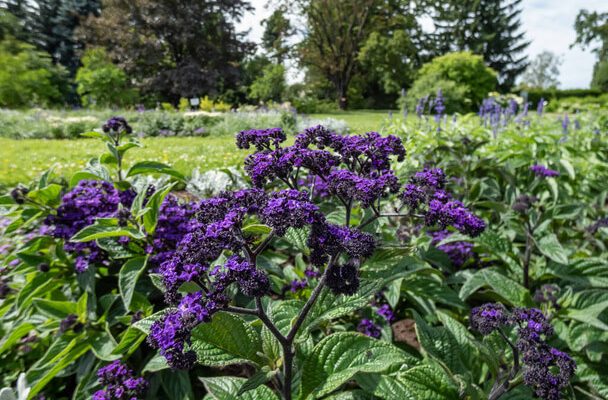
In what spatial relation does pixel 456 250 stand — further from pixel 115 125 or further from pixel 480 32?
pixel 480 32

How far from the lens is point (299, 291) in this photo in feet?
7.03

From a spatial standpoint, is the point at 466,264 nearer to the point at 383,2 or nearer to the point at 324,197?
the point at 324,197

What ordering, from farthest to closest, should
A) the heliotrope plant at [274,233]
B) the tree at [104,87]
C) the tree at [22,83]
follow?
the tree at [104,87], the tree at [22,83], the heliotrope plant at [274,233]

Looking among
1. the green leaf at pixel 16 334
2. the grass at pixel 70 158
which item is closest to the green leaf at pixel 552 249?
the green leaf at pixel 16 334

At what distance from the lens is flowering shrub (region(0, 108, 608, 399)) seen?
3.55ft

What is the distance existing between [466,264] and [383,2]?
34.4 m

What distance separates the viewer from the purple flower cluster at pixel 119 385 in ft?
4.88

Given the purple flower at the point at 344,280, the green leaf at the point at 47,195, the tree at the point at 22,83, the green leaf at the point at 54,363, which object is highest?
the tree at the point at 22,83

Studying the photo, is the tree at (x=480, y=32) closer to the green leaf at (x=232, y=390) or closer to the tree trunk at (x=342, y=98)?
the tree trunk at (x=342, y=98)

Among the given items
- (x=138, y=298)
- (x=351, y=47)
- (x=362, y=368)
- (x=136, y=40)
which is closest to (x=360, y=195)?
(x=362, y=368)

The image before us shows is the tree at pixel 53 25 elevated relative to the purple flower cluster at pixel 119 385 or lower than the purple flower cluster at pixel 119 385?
elevated

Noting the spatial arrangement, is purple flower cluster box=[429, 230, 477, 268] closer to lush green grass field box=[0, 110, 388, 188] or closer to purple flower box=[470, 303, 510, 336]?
purple flower box=[470, 303, 510, 336]

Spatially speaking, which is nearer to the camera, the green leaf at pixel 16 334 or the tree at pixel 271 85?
the green leaf at pixel 16 334

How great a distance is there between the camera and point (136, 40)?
27.3 m
